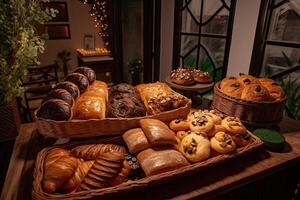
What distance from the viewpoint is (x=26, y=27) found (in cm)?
111

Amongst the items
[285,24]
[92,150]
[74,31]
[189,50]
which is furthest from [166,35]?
[74,31]

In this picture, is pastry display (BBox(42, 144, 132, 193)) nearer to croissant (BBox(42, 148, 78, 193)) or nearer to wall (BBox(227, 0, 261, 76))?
croissant (BBox(42, 148, 78, 193))

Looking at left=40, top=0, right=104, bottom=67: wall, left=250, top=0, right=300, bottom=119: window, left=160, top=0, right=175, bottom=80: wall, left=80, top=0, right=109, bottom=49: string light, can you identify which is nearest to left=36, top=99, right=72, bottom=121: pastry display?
left=250, top=0, right=300, bottom=119: window

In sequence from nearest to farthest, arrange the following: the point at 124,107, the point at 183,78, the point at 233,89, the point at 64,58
A: the point at 124,107 < the point at 233,89 < the point at 183,78 < the point at 64,58

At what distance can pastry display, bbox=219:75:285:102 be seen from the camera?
1.16 meters

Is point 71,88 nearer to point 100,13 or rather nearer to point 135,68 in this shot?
point 135,68

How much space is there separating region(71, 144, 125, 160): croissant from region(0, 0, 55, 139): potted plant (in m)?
0.42

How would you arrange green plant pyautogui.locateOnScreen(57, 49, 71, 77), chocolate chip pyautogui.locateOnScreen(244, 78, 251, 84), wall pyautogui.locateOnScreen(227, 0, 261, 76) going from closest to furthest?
chocolate chip pyautogui.locateOnScreen(244, 78, 251, 84) < wall pyautogui.locateOnScreen(227, 0, 261, 76) < green plant pyautogui.locateOnScreen(57, 49, 71, 77)

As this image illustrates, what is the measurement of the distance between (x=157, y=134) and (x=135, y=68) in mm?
2768

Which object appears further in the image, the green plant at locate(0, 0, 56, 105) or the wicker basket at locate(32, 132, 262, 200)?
the green plant at locate(0, 0, 56, 105)

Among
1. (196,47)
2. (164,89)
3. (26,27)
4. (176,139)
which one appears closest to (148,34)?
(196,47)

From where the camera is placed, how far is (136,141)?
38.0 inches

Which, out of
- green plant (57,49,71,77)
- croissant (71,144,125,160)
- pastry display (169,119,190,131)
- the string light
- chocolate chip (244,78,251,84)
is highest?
the string light

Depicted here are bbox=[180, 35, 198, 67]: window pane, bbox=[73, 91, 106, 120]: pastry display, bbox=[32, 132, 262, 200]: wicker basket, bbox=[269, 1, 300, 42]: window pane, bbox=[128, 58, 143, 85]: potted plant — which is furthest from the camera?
bbox=[128, 58, 143, 85]: potted plant
